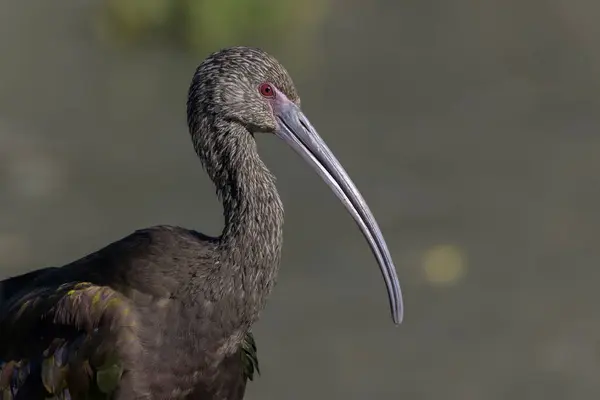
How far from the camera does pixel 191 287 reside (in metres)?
6.02

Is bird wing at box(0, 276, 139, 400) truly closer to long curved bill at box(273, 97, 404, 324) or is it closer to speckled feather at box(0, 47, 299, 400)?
speckled feather at box(0, 47, 299, 400)

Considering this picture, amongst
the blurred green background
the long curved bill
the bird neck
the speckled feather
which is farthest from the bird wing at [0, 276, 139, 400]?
the blurred green background

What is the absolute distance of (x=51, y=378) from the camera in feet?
20.2

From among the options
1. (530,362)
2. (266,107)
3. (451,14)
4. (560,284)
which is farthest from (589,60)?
(266,107)

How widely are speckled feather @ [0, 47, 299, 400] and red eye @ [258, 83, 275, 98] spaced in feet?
0.07

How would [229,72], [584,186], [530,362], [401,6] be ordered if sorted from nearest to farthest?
[229,72] < [530,362] < [584,186] < [401,6]

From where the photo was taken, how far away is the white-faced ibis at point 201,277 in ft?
19.7

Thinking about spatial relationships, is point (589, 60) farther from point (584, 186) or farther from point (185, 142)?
point (185, 142)

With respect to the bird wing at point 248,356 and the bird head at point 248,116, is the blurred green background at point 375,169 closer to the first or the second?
the bird wing at point 248,356

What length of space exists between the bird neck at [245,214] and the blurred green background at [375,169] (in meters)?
3.69

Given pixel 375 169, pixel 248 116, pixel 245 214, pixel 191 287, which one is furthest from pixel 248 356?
pixel 375 169

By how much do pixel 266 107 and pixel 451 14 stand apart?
25.9 ft

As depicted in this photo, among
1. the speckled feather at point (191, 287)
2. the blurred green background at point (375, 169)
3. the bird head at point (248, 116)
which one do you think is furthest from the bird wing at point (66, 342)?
the blurred green background at point (375, 169)

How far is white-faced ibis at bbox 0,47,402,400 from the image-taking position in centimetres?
600
